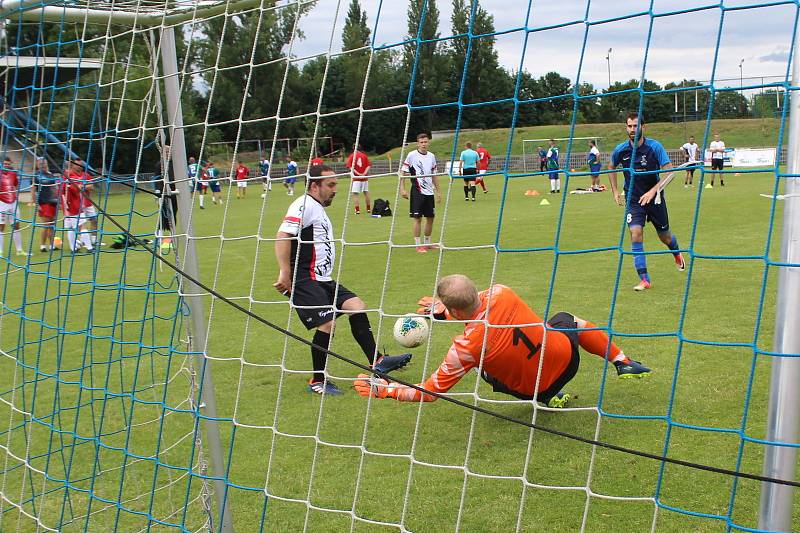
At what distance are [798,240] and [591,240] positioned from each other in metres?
10.6

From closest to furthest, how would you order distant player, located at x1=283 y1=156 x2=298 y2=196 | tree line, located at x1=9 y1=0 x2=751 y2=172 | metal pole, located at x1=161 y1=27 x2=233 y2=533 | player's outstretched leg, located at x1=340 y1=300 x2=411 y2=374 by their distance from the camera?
tree line, located at x1=9 y1=0 x2=751 y2=172, metal pole, located at x1=161 y1=27 x2=233 y2=533, distant player, located at x1=283 y1=156 x2=298 y2=196, player's outstretched leg, located at x1=340 y1=300 x2=411 y2=374

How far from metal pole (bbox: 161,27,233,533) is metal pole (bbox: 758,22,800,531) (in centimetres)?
241

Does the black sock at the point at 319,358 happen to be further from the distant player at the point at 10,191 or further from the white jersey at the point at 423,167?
the white jersey at the point at 423,167

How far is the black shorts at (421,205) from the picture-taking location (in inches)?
458

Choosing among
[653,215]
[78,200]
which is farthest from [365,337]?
[653,215]

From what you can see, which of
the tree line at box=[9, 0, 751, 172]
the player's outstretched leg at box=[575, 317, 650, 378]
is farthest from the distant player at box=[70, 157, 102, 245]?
the player's outstretched leg at box=[575, 317, 650, 378]

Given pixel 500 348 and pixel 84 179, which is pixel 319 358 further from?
pixel 84 179

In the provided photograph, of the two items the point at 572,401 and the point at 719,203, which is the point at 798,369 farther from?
the point at 719,203

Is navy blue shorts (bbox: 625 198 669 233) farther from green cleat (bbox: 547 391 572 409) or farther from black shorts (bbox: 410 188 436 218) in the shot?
green cleat (bbox: 547 391 572 409)

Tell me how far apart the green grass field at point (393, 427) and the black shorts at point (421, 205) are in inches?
92.5

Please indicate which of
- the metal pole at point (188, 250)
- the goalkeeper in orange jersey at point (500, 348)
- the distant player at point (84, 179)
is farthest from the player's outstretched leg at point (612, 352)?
the distant player at point (84, 179)

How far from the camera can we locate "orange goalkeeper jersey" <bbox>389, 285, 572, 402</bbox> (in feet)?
14.6

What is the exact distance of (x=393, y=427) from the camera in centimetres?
516

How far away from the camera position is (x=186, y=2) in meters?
3.94
